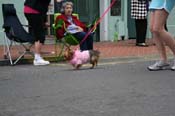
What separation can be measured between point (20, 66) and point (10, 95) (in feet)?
11.8

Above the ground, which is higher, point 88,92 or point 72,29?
point 72,29

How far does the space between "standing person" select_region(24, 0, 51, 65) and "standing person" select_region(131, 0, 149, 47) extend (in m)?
3.89

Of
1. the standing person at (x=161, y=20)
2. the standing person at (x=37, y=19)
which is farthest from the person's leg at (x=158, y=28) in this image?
the standing person at (x=37, y=19)

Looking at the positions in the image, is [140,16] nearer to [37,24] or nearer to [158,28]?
[37,24]

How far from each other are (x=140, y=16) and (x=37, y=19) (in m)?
4.08

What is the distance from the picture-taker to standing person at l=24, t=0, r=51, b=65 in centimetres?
989

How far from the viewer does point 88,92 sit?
623cm

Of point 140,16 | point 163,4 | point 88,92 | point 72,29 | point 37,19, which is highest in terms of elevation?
point 163,4

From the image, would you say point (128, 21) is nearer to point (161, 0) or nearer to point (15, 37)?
point (15, 37)

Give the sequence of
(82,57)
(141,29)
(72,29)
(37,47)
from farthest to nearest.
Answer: (141,29)
(72,29)
(37,47)
(82,57)

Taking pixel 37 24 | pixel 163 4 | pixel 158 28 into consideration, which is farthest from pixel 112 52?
pixel 163 4

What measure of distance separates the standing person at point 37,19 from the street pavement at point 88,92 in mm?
912

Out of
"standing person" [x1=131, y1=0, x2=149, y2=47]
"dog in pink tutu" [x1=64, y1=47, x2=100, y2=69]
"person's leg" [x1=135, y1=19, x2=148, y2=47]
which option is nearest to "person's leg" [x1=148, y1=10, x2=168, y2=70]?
"dog in pink tutu" [x1=64, y1=47, x2=100, y2=69]

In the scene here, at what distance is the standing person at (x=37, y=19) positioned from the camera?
389 inches
